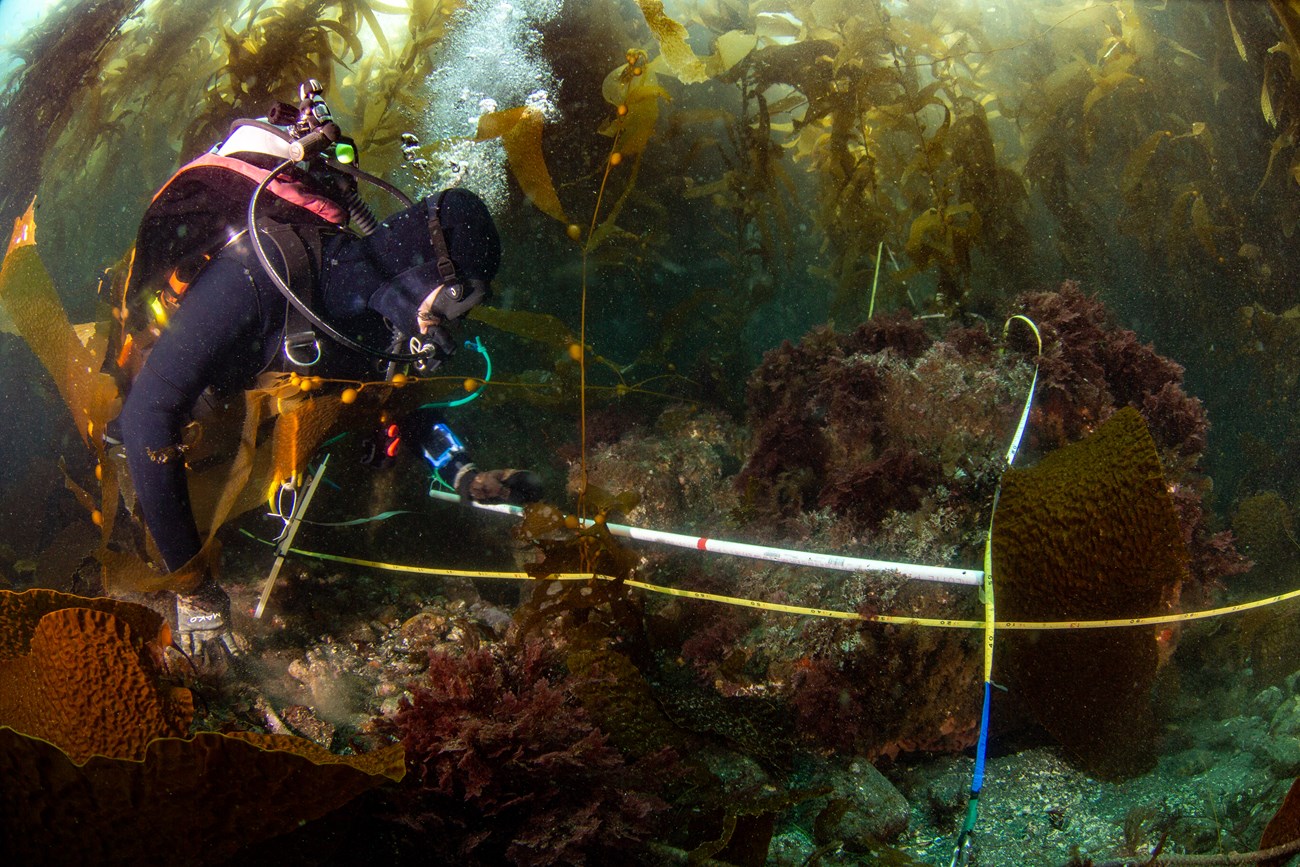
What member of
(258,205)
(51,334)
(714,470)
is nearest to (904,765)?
(714,470)

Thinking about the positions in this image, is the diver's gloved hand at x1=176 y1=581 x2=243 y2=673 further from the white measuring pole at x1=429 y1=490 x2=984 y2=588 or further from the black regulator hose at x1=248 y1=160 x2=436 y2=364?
the white measuring pole at x1=429 y1=490 x2=984 y2=588

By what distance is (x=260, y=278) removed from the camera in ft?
9.36

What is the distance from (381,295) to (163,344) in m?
1.03

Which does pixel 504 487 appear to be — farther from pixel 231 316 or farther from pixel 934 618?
pixel 934 618

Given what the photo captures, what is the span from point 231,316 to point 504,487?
64.7 inches

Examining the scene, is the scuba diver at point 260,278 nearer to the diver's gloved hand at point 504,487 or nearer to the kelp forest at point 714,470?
the kelp forest at point 714,470

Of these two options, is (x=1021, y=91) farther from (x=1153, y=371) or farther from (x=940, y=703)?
(x=940, y=703)

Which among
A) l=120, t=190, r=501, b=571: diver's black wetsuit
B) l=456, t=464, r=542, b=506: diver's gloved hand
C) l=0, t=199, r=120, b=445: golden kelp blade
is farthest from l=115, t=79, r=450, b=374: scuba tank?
l=456, t=464, r=542, b=506: diver's gloved hand

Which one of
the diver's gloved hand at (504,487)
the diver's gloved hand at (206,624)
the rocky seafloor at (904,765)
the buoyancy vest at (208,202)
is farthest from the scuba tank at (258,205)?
the rocky seafloor at (904,765)

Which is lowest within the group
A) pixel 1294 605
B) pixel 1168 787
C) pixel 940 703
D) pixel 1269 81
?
pixel 1294 605

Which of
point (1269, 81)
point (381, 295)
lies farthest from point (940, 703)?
point (1269, 81)

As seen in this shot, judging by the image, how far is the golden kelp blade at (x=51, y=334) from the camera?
3.23 meters

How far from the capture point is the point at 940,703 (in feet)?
8.52

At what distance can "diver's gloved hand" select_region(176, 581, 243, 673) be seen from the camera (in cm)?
275
